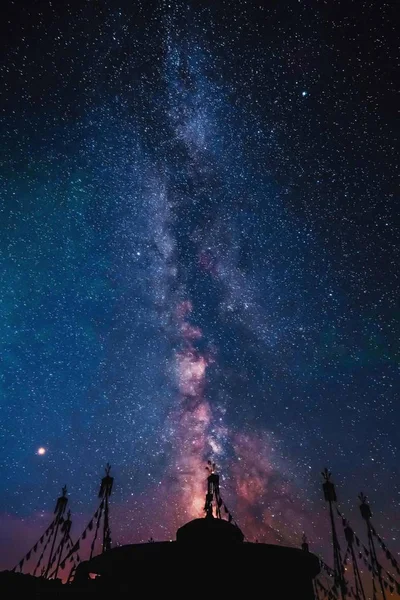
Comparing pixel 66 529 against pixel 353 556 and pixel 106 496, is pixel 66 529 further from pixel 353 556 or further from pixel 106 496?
pixel 353 556

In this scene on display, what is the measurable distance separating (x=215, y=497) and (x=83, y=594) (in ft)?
53.0

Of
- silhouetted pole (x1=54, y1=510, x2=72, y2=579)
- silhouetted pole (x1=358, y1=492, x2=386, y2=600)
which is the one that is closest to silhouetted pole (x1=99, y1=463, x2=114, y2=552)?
silhouetted pole (x1=54, y1=510, x2=72, y2=579)

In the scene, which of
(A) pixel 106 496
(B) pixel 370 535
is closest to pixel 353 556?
A: (B) pixel 370 535

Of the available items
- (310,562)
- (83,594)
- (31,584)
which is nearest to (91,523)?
(31,584)

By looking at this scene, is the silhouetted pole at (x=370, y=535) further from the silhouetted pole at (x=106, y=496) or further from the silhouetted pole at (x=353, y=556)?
the silhouetted pole at (x=106, y=496)

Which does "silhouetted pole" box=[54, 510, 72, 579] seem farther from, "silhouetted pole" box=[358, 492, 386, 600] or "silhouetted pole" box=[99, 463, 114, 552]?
"silhouetted pole" box=[358, 492, 386, 600]

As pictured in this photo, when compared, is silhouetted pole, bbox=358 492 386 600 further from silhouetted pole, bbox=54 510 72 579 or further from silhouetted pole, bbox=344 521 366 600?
silhouetted pole, bbox=54 510 72 579

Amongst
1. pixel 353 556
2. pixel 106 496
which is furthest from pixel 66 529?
pixel 353 556

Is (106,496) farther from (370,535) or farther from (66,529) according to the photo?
(370,535)

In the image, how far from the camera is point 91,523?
110ft

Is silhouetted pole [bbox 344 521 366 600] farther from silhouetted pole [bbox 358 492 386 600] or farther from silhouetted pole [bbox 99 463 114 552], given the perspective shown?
silhouetted pole [bbox 99 463 114 552]

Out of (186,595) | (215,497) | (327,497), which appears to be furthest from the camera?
(327,497)

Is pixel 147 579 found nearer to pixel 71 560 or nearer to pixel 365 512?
pixel 71 560

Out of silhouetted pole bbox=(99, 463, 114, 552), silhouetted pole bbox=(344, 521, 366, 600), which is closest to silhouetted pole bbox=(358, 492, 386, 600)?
silhouetted pole bbox=(344, 521, 366, 600)
